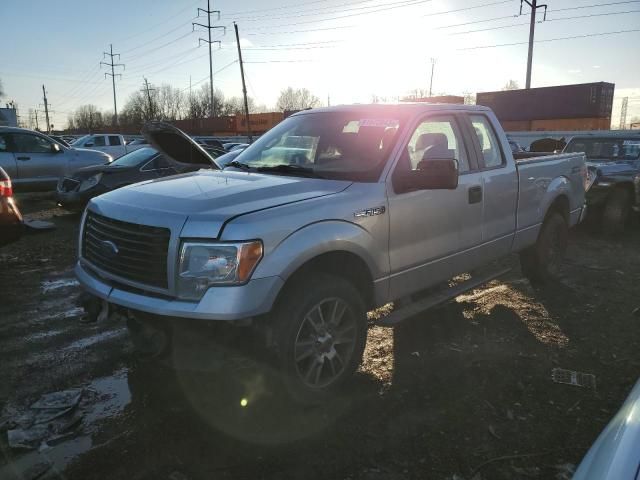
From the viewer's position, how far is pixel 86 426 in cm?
300

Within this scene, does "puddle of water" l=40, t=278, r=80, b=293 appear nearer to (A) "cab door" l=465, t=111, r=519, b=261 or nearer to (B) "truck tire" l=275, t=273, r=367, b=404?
(B) "truck tire" l=275, t=273, r=367, b=404

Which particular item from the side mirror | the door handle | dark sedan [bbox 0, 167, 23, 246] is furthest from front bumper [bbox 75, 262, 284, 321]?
dark sedan [bbox 0, 167, 23, 246]

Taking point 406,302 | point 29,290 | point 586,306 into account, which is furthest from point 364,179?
point 29,290

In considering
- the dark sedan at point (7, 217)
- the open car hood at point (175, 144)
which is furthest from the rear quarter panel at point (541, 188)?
the dark sedan at point (7, 217)

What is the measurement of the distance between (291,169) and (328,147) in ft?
1.25

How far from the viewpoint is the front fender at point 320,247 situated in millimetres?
2766

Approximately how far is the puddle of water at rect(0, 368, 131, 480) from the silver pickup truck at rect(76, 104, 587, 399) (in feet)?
2.19

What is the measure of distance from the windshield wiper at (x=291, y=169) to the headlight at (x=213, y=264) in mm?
1088

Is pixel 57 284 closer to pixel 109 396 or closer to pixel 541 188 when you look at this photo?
pixel 109 396

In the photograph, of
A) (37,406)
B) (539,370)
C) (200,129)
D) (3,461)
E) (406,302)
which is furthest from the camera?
(200,129)

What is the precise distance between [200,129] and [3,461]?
69250 millimetres

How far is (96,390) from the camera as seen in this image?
3.42 meters

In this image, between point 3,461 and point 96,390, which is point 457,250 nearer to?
point 96,390

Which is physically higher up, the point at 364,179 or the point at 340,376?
the point at 364,179
